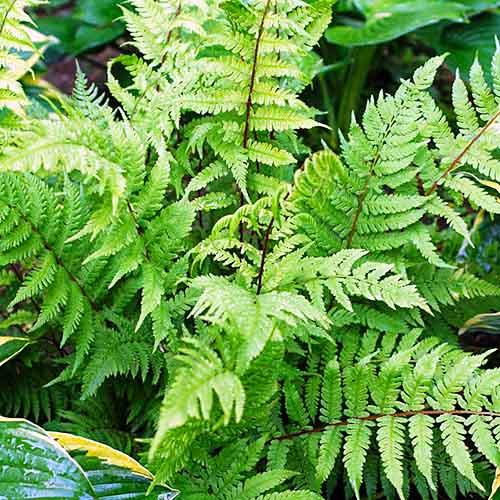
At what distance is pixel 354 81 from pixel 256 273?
1.78m

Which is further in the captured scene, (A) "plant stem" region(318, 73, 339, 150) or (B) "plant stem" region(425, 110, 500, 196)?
(A) "plant stem" region(318, 73, 339, 150)

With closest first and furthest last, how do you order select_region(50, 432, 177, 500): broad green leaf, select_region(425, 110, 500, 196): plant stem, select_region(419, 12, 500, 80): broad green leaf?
select_region(50, 432, 177, 500): broad green leaf, select_region(425, 110, 500, 196): plant stem, select_region(419, 12, 500, 80): broad green leaf

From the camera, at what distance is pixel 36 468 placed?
1.24m

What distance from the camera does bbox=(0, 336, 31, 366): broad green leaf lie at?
1515 mm

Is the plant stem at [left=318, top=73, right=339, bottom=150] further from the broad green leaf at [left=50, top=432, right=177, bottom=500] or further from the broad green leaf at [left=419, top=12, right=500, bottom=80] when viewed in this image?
the broad green leaf at [left=50, top=432, right=177, bottom=500]

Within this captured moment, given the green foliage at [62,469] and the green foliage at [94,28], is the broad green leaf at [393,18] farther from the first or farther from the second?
the green foliage at [62,469]

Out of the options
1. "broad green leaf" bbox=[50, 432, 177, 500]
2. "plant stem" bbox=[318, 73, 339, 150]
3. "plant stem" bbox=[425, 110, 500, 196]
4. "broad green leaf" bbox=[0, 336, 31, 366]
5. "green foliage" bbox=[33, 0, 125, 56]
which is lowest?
"broad green leaf" bbox=[50, 432, 177, 500]

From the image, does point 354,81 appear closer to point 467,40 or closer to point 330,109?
point 330,109

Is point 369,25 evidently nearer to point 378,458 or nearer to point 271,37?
point 271,37

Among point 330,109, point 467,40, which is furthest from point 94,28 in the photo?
point 467,40

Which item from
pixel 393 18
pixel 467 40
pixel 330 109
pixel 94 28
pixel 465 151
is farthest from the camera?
pixel 94 28

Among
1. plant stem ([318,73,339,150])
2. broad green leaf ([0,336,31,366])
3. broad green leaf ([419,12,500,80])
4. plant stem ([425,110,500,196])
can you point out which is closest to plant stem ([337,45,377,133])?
plant stem ([318,73,339,150])

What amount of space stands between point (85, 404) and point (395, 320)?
0.74 meters

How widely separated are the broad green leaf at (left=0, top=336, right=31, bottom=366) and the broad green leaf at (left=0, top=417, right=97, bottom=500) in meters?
0.26
